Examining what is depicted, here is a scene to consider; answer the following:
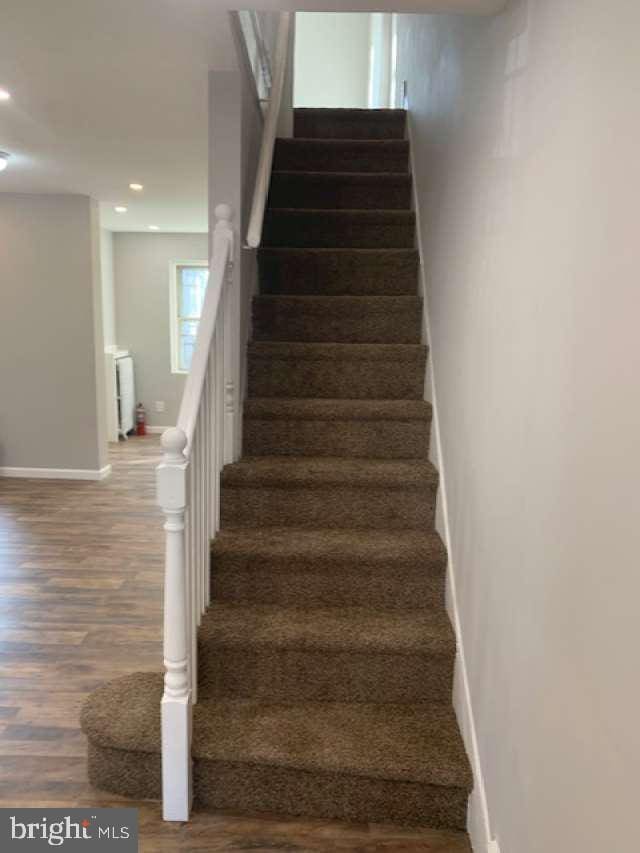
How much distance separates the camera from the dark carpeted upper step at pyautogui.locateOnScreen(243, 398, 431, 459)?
255cm

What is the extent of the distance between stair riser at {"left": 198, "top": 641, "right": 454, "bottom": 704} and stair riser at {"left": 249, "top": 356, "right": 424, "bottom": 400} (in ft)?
3.89

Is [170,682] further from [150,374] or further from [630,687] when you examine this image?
[150,374]

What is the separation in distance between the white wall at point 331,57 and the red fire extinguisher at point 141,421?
389cm

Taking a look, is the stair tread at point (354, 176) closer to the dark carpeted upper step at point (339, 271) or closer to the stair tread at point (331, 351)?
the dark carpeted upper step at point (339, 271)

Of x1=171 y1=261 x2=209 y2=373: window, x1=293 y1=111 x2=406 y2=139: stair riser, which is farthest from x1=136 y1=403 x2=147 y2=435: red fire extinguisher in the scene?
x1=293 y1=111 x2=406 y2=139: stair riser

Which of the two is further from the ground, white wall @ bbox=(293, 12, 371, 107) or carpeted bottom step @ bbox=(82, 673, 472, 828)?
white wall @ bbox=(293, 12, 371, 107)

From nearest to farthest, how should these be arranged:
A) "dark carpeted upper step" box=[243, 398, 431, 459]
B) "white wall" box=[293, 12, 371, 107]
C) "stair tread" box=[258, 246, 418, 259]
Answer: "dark carpeted upper step" box=[243, 398, 431, 459], "stair tread" box=[258, 246, 418, 259], "white wall" box=[293, 12, 371, 107]

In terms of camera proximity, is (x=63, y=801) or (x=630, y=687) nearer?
(x=630, y=687)

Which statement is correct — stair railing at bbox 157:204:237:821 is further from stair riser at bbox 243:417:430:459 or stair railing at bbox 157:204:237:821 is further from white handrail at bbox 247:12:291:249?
stair riser at bbox 243:417:430:459

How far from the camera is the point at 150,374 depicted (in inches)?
298

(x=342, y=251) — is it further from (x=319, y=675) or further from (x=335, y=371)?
(x=319, y=675)

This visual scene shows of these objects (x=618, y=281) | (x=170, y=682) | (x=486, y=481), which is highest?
(x=618, y=281)

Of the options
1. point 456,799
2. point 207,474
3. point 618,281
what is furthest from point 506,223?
point 456,799

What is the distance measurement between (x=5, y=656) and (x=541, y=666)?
229cm
